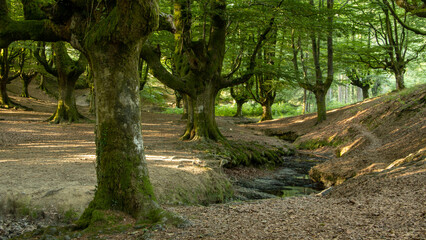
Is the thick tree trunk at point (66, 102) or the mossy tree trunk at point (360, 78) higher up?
the mossy tree trunk at point (360, 78)

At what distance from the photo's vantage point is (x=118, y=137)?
438 cm

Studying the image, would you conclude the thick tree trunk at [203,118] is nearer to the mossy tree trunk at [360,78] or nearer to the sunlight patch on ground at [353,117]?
the sunlight patch on ground at [353,117]

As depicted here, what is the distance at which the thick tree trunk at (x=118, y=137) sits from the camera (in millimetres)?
4355

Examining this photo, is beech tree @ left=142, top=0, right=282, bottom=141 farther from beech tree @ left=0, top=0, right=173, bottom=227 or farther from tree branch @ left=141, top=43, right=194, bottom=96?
beech tree @ left=0, top=0, right=173, bottom=227

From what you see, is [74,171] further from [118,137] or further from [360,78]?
[360,78]

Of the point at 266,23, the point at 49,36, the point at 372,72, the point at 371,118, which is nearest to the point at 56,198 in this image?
the point at 49,36

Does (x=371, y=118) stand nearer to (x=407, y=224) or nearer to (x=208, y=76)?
(x=208, y=76)

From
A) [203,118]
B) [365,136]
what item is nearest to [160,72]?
[203,118]

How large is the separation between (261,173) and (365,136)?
16.0 feet

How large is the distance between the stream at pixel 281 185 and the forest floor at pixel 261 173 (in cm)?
56

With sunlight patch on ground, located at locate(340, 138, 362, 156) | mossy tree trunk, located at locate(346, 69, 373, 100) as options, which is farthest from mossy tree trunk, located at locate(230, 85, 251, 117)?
sunlight patch on ground, located at locate(340, 138, 362, 156)

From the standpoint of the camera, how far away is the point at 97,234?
12.9ft

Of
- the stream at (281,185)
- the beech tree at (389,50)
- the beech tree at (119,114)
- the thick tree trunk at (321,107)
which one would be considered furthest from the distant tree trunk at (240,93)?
the beech tree at (119,114)

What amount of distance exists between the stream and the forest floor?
0.56m
